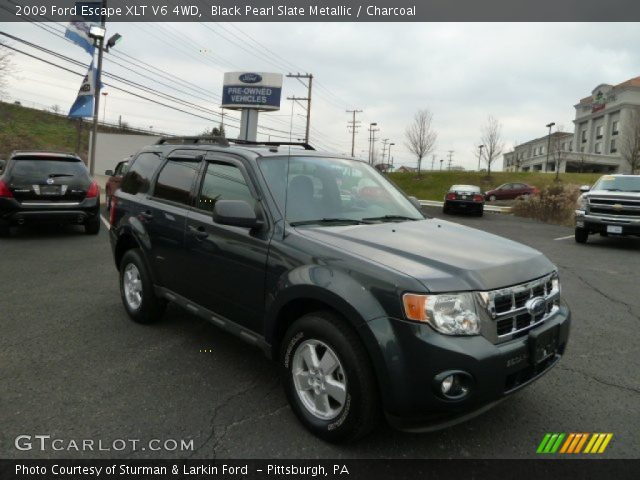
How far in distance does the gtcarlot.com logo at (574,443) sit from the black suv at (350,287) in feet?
1.54

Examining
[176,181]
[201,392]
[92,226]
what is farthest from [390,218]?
[92,226]

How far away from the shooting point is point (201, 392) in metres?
3.49

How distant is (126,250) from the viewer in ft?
17.0

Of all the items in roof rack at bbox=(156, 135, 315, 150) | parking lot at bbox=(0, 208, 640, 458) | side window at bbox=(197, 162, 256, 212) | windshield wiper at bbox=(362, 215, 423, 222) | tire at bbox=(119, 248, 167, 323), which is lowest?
parking lot at bbox=(0, 208, 640, 458)

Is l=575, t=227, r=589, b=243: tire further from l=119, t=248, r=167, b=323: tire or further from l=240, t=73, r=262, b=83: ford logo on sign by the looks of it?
l=240, t=73, r=262, b=83: ford logo on sign

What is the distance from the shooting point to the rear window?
947 centimetres

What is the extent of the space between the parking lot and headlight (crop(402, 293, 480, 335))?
30.1 inches

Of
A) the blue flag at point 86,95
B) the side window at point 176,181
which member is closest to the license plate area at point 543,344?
the side window at point 176,181

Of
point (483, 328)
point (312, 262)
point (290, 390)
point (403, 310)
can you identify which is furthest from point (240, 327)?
point (483, 328)

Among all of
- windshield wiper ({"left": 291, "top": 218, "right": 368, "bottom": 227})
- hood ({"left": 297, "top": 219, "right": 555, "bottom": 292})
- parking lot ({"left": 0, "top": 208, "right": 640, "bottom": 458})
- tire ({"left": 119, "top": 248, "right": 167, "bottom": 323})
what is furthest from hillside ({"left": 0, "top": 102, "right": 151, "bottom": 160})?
hood ({"left": 297, "top": 219, "right": 555, "bottom": 292})

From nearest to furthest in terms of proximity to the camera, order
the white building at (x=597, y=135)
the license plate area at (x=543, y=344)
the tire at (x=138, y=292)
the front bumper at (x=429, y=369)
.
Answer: the front bumper at (x=429, y=369) → the license plate area at (x=543, y=344) → the tire at (x=138, y=292) → the white building at (x=597, y=135)

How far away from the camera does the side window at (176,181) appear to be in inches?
168

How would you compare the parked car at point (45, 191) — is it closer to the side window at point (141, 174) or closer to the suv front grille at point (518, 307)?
the side window at point (141, 174)

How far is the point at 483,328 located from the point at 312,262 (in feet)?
3.42
